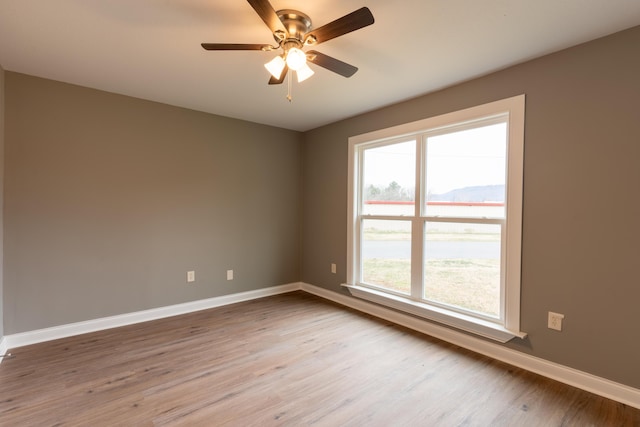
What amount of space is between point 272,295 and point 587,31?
13.2 feet

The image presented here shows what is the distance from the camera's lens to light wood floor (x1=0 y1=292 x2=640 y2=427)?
1765 millimetres

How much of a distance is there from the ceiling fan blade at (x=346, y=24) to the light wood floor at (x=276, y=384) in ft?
7.08

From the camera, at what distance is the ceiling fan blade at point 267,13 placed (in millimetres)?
1396

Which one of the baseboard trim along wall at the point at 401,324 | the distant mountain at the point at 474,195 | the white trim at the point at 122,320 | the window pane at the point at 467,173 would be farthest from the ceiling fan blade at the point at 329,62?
the white trim at the point at 122,320

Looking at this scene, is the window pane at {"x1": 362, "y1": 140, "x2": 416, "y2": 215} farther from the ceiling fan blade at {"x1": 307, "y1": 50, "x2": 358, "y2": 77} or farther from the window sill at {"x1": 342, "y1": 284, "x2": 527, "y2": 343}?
the ceiling fan blade at {"x1": 307, "y1": 50, "x2": 358, "y2": 77}

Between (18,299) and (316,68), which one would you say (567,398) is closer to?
(316,68)

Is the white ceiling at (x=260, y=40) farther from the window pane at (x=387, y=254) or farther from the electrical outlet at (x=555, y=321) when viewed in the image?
the electrical outlet at (x=555, y=321)

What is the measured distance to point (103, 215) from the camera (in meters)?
3.00

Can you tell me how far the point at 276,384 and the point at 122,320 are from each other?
79.1 inches

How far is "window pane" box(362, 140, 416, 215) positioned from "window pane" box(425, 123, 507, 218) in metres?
0.21

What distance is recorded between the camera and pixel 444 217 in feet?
9.73

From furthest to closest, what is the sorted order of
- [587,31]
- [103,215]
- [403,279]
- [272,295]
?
1. [272,295]
2. [403,279]
3. [103,215]
4. [587,31]

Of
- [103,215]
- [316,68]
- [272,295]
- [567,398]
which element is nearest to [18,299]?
[103,215]

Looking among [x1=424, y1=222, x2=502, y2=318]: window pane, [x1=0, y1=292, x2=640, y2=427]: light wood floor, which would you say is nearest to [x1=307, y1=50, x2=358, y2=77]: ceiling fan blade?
[x1=424, y1=222, x2=502, y2=318]: window pane
